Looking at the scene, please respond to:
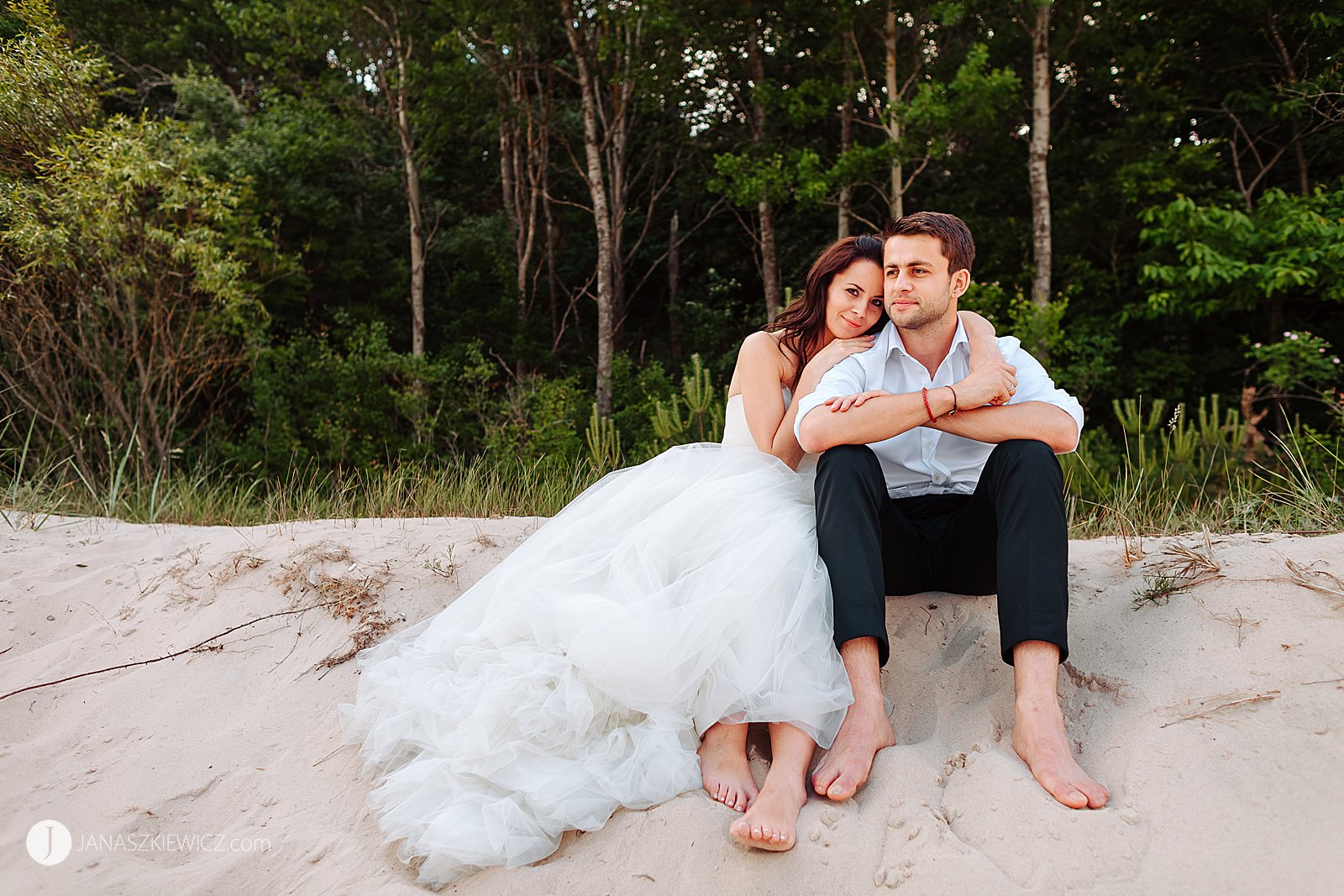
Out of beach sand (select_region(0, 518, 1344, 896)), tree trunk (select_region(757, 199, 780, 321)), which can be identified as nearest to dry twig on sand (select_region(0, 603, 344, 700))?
beach sand (select_region(0, 518, 1344, 896))

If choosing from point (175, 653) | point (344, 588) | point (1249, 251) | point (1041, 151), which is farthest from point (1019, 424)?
point (1249, 251)

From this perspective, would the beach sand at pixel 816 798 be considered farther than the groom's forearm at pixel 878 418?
No

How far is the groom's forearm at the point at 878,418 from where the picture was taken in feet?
7.62

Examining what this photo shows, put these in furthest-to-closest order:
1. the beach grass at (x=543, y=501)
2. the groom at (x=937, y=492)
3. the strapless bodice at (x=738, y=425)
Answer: the beach grass at (x=543, y=501) < the strapless bodice at (x=738, y=425) < the groom at (x=937, y=492)

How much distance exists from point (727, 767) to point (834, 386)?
1.10 meters

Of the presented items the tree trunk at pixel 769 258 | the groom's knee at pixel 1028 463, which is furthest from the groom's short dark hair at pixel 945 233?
the tree trunk at pixel 769 258

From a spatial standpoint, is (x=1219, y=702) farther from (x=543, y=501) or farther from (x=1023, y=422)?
(x=543, y=501)

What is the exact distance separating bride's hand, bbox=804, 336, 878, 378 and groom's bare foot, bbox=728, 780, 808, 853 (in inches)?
49.1

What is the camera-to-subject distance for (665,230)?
16141 millimetres

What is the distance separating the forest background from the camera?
8281 mm

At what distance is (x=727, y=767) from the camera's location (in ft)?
6.95

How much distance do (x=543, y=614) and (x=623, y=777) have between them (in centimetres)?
50

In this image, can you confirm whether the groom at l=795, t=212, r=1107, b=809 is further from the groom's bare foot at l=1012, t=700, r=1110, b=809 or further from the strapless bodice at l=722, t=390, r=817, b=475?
the strapless bodice at l=722, t=390, r=817, b=475

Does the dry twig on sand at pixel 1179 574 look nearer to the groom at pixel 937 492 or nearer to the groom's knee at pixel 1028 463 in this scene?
the groom at pixel 937 492
